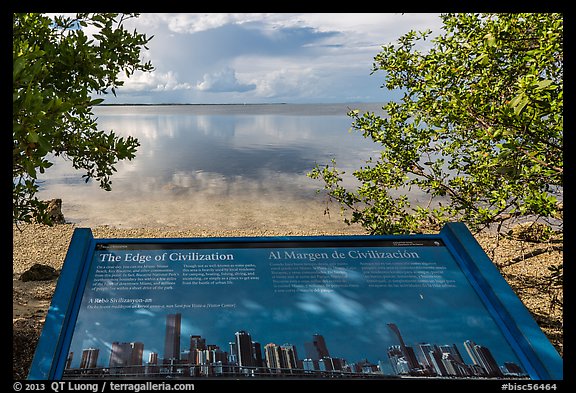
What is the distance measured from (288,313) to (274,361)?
339 mm

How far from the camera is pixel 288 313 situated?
2.60 metres

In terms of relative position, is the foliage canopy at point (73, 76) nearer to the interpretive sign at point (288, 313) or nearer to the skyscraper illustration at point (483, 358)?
the interpretive sign at point (288, 313)

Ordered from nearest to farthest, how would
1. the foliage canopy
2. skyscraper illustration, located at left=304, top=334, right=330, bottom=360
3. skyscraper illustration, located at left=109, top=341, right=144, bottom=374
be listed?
1. skyscraper illustration, located at left=109, top=341, right=144, bottom=374
2. skyscraper illustration, located at left=304, top=334, right=330, bottom=360
3. the foliage canopy

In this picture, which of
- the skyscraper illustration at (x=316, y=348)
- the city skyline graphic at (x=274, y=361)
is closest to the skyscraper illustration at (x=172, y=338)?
the city skyline graphic at (x=274, y=361)

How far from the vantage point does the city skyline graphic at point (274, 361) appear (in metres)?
2.27

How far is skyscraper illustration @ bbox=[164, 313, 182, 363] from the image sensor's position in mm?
2328

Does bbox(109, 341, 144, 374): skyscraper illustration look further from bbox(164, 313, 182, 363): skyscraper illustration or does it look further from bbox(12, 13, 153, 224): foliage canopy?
bbox(12, 13, 153, 224): foliage canopy

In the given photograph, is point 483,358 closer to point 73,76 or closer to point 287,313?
point 287,313

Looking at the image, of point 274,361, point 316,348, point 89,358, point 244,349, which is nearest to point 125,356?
point 89,358

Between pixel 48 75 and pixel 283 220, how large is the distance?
29.2ft

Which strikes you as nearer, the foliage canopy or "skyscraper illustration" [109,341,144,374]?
"skyscraper illustration" [109,341,144,374]

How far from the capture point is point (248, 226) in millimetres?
11766

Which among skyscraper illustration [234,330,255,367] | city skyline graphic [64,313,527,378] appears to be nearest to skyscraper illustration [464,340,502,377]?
city skyline graphic [64,313,527,378]
